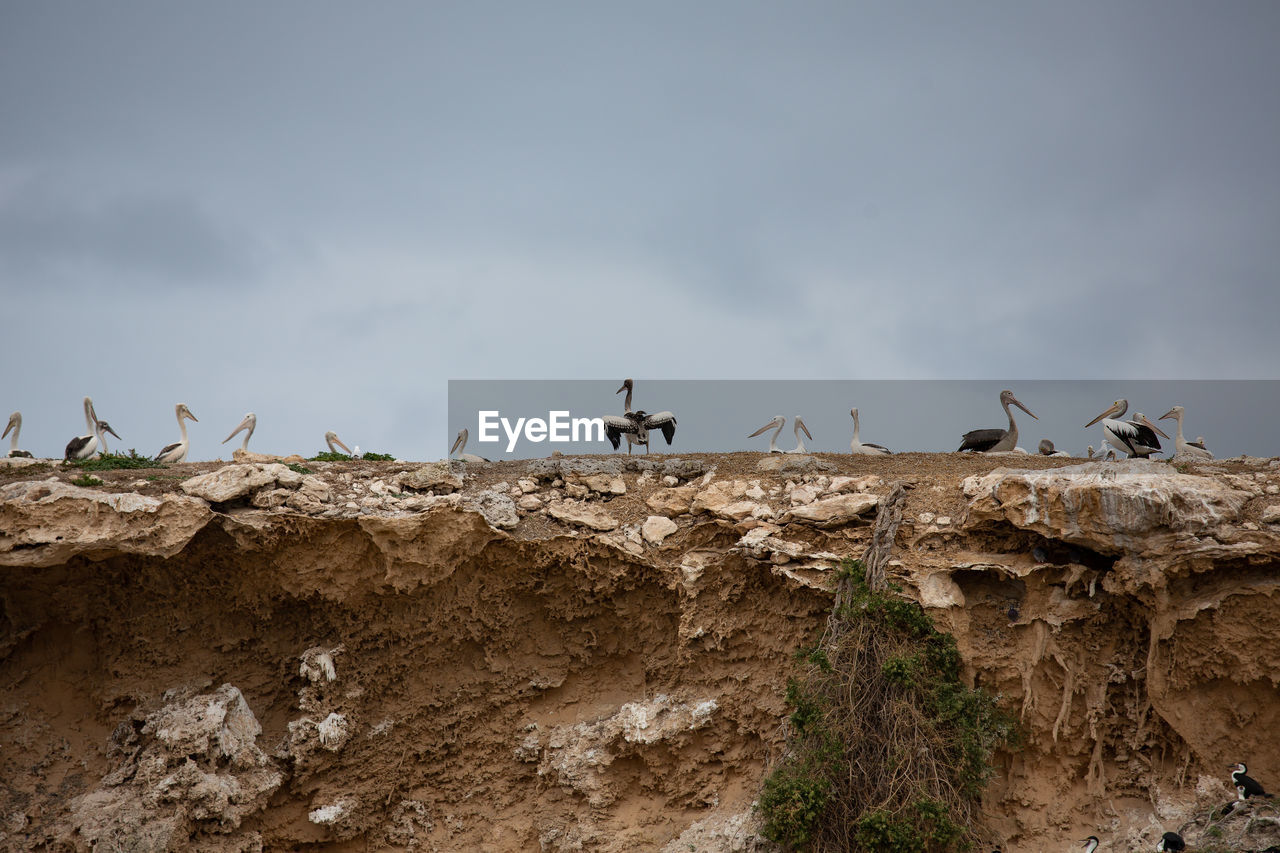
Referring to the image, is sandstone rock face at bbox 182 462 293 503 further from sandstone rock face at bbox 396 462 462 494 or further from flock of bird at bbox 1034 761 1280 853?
flock of bird at bbox 1034 761 1280 853

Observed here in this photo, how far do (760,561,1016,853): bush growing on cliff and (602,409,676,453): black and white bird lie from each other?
274 inches

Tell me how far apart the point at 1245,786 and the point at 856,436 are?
9.17 meters

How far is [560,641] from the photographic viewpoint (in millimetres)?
13914

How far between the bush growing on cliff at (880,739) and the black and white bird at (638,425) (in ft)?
22.8

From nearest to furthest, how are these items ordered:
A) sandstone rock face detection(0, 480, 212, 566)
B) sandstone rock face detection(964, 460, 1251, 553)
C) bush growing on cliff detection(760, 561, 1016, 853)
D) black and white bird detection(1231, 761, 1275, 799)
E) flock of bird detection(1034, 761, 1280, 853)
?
flock of bird detection(1034, 761, 1280, 853) < black and white bird detection(1231, 761, 1275, 799) < bush growing on cliff detection(760, 561, 1016, 853) < sandstone rock face detection(964, 460, 1251, 553) < sandstone rock face detection(0, 480, 212, 566)

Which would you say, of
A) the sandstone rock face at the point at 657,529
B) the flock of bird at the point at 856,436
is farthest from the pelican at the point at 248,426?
the sandstone rock face at the point at 657,529

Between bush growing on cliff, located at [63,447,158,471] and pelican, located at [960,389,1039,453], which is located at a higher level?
pelican, located at [960,389,1039,453]

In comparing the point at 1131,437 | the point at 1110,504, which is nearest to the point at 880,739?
the point at 1110,504

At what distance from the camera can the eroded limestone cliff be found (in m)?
11.5

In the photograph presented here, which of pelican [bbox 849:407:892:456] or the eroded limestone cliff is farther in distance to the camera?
pelican [bbox 849:407:892:456]

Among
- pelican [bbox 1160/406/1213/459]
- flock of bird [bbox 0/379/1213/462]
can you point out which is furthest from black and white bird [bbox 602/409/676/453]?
pelican [bbox 1160/406/1213/459]

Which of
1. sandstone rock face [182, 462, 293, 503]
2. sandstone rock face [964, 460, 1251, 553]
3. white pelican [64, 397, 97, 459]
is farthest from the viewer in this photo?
white pelican [64, 397, 97, 459]

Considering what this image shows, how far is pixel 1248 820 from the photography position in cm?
1055

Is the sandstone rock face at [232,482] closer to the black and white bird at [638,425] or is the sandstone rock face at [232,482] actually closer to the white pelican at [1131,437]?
the black and white bird at [638,425]
